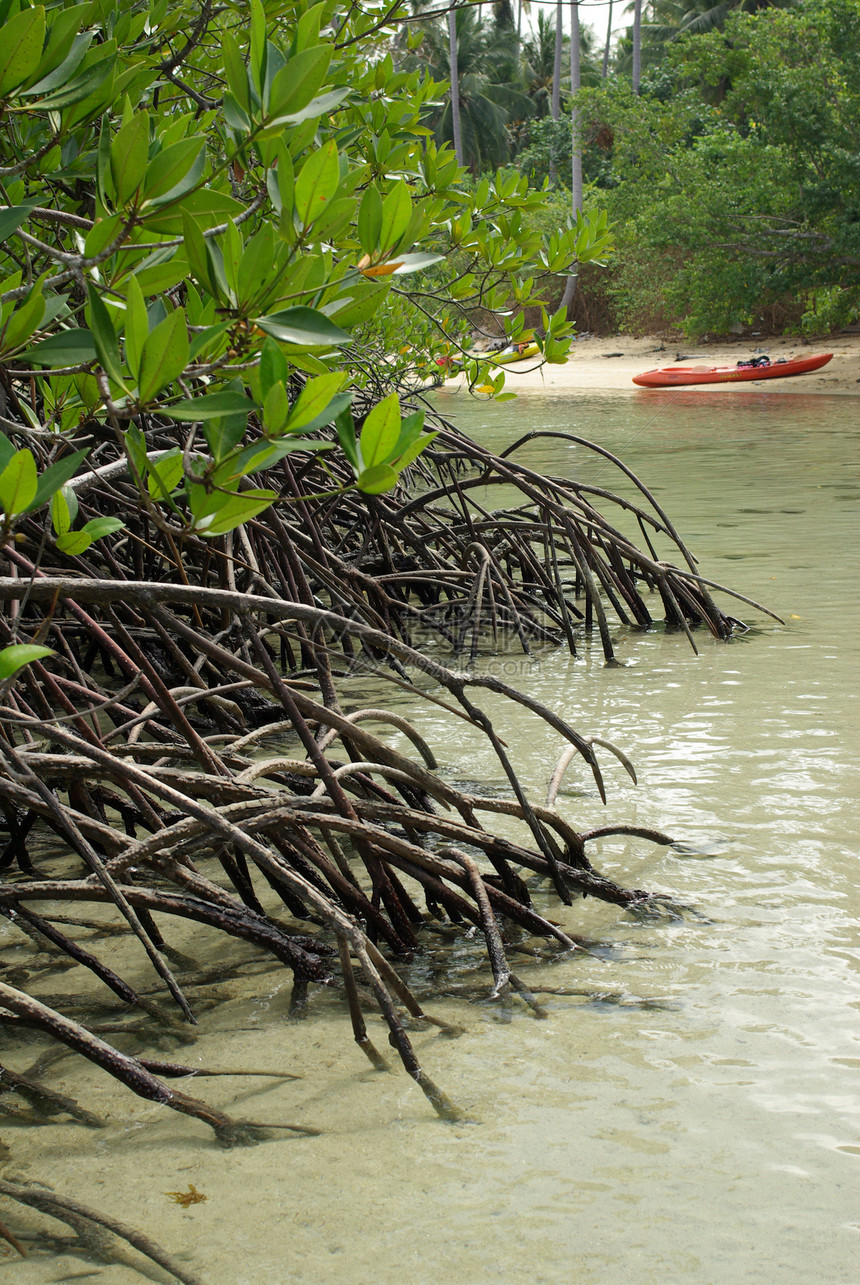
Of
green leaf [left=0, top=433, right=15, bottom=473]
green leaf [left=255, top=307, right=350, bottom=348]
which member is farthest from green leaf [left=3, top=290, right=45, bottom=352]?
green leaf [left=255, top=307, right=350, bottom=348]

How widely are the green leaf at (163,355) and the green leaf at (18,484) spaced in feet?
0.39

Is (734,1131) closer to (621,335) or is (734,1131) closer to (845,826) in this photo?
(845,826)

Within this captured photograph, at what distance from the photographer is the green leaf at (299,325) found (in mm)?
1081

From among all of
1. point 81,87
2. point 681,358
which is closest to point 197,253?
point 81,87

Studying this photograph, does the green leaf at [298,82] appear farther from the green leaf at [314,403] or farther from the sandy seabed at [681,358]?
the sandy seabed at [681,358]

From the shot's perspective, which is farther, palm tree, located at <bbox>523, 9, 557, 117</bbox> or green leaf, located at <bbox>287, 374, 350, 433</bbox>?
palm tree, located at <bbox>523, 9, 557, 117</bbox>

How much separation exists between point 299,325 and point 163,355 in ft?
0.50

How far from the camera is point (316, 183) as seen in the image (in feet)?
3.77

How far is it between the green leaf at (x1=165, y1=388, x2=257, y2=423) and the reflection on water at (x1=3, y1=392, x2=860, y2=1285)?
87cm

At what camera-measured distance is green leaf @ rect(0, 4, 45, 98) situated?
3.60 feet

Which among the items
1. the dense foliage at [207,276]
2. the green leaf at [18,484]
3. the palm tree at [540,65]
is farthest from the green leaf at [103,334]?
the palm tree at [540,65]

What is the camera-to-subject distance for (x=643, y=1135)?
1386 millimetres

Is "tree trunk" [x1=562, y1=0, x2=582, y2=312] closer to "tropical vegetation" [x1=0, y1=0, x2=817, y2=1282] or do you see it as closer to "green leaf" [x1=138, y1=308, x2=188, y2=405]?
"tropical vegetation" [x1=0, y1=0, x2=817, y2=1282]

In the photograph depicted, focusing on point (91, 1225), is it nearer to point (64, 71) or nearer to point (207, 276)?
point (207, 276)
